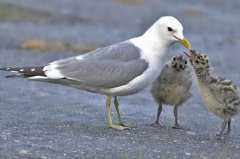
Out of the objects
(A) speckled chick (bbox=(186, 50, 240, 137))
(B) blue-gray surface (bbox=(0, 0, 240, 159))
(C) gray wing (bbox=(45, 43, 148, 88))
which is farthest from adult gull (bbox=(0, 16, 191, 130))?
(B) blue-gray surface (bbox=(0, 0, 240, 159))

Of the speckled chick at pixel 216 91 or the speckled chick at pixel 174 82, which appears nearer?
the speckled chick at pixel 216 91

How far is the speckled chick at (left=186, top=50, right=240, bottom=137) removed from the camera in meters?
9.00

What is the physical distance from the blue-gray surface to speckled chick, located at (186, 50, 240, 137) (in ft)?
1.21

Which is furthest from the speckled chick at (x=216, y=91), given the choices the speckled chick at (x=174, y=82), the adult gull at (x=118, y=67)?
the speckled chick at (x=174, y=82)

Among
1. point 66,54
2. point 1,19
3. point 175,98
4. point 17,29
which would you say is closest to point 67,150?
point 175,98

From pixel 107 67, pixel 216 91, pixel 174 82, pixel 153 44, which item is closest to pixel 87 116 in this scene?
pixel 174 82

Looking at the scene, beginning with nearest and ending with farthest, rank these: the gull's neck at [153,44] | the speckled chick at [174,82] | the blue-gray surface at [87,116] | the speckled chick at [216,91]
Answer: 1. the blue-gray surface at [87,116]
2. the speckled chick at [216,91]
3. the gull's neck at [153,44]
4. the speckled chick at [174,82]

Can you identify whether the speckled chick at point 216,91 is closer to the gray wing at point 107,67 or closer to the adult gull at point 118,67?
the adult gull at point 118,67

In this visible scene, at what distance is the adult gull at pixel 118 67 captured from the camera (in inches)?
356

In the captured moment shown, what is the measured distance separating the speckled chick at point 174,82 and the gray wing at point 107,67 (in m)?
0.80

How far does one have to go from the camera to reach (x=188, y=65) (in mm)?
9898

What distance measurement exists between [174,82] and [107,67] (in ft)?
3.64

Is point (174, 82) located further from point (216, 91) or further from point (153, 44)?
point (216, 91)

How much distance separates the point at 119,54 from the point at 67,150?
72.2 inches
